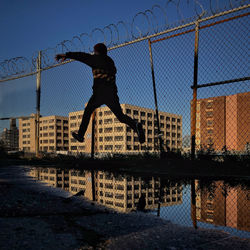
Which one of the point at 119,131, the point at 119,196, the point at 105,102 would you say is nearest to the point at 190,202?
the point at 119,196

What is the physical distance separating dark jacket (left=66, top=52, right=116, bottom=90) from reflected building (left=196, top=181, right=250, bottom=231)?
3.21m

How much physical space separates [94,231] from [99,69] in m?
4.50

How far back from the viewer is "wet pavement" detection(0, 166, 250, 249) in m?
1.85

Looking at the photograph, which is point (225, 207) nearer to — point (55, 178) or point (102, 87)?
point (102, 87)

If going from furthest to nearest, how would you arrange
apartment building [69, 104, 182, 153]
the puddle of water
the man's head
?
apartment building [69, 104, 182, 153]
the man's head
the puddle of water

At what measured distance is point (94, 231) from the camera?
7.16ft

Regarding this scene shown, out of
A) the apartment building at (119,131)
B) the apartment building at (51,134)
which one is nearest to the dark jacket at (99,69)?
the apartment building at (119,131)

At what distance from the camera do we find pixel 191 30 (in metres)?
7.31

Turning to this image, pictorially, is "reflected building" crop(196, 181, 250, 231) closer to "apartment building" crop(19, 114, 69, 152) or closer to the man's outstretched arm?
the man's outstretched arm

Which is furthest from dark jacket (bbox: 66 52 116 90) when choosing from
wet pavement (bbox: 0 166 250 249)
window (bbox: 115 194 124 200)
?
wet pavement (bbox: 0 166 250 249)

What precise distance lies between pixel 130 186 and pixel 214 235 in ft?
9.34

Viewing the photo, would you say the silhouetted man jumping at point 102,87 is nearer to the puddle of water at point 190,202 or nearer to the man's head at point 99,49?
the man's head at point 99,49

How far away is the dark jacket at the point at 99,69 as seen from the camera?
19.6 feet

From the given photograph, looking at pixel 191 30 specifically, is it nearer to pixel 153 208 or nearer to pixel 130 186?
pixel 130 186
